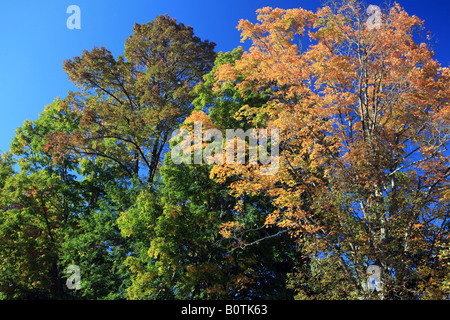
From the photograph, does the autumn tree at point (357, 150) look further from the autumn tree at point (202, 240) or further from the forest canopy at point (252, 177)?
the autumn tree at point (202, 240)

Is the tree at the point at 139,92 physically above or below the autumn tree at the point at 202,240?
above

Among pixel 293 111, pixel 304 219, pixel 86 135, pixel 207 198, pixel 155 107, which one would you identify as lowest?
pixel 304 219

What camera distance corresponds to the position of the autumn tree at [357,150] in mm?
10055

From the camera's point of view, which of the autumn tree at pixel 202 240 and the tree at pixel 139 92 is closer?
the autumn tree at pixel 202 240

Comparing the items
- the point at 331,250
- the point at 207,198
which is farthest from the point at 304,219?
the point at 207,198

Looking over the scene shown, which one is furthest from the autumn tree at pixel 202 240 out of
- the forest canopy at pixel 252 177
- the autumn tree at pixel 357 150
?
the autumn tree at pixel 357 150

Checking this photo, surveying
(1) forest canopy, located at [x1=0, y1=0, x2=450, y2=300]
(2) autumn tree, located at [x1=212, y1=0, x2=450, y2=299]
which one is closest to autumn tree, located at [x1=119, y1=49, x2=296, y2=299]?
(1) forest canopy, located at [x1=0, y1=0, x2=450, y2=300]

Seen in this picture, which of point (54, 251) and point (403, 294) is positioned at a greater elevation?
point (54, 251)

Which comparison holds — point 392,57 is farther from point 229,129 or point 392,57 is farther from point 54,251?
point 54,251

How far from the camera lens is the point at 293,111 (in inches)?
473

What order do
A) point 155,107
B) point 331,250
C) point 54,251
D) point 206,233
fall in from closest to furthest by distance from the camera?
point 331,250, point 206,233, point 54,251, point 155,107

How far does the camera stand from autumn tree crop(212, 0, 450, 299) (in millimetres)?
10055

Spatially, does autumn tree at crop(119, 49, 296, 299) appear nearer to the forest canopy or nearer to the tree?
the forest canopy
